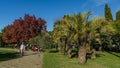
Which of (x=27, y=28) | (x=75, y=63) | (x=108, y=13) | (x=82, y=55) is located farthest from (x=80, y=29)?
(x=108, y=13)

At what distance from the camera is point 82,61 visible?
22.4m

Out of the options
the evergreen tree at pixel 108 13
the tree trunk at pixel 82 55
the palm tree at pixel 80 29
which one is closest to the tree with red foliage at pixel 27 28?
the evergreen tree at pixel 108 13

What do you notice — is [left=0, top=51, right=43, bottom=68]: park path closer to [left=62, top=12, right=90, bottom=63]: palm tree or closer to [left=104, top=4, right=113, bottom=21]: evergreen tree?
[left=62, top=12, right=90, bottom=63]: palm tree

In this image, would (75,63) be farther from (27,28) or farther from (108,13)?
(108,13)

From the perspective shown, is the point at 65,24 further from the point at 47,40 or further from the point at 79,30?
the point at 47,40

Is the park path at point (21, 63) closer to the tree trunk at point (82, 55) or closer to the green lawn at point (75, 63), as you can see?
the green lawn at point (75, 63)

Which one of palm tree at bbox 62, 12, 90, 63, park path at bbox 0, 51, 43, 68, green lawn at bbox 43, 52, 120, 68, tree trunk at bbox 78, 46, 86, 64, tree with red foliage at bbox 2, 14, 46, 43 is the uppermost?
tree with red foliage at bbox 2, 14, 46, 43

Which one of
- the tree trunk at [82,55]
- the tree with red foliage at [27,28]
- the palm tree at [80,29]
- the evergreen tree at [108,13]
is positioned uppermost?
the evergreen tree at [108,13]

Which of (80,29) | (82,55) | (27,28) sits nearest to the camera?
(82,55)

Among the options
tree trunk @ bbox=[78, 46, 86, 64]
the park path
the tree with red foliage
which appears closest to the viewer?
the park path

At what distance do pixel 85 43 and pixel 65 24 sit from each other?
2847 mm

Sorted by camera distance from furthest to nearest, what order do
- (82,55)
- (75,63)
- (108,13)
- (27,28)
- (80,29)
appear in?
(108,13) < (27,28) < (80,29) < (82,55) < (75,63)

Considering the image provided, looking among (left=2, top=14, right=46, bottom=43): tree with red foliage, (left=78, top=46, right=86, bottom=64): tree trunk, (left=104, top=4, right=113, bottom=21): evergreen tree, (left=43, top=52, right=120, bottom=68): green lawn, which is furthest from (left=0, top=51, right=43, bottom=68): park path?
(left=104, top=4, right=113, bottom=21): evergreen tree

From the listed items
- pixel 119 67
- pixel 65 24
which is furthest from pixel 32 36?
pixel 119 67
